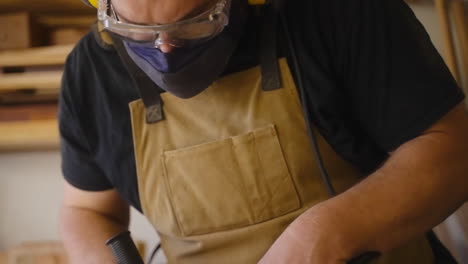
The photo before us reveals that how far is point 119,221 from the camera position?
3.23 ft

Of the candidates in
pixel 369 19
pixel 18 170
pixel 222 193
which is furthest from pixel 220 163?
pixel 18 170

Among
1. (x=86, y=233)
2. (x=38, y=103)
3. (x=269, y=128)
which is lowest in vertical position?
(x=86, y=233)

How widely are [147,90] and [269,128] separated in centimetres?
20

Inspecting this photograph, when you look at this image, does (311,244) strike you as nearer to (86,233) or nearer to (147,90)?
(147,90)

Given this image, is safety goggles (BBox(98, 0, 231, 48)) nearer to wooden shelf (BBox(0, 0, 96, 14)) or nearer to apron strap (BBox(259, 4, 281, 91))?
apron strap (BBox(259, 4, 281, 91))

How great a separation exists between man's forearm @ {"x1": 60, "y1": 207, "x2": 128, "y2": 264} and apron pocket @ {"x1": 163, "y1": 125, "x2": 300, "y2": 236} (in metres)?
0.22

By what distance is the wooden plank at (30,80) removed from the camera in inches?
46.5

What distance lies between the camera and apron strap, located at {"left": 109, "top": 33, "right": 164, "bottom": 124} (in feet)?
2.60

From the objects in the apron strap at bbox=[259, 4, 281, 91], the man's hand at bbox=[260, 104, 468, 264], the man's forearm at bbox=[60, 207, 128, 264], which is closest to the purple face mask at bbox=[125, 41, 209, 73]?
the apron strap at bbox=[259, 4, 281, 91]

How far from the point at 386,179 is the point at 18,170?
1113 millimetres

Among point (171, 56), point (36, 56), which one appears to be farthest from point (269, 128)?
point (36, 56)

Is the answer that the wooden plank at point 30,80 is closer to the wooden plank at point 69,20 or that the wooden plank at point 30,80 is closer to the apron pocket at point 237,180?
the wooden plank at point 69,20

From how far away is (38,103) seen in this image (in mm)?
1251

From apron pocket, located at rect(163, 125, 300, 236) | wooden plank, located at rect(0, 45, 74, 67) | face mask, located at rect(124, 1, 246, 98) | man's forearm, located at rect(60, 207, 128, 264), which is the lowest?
man's forearm, located at rect(60, 207, 128, 264)
